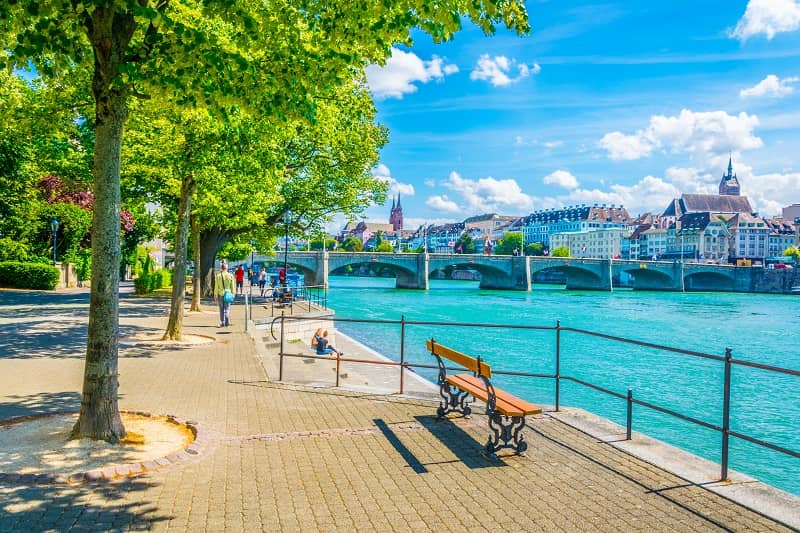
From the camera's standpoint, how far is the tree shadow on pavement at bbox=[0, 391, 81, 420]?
8086 millimetres

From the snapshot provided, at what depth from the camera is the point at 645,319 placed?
153 ft

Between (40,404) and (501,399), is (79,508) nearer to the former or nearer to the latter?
(501,399)

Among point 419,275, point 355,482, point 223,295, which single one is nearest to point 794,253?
point 419,275

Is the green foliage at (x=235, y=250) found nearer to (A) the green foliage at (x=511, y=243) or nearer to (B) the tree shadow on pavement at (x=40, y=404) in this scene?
(B) the tree shadow on pavement at (x=40, y=404)

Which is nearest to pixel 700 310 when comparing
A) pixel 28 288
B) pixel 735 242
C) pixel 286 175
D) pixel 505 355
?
pixel 505 355

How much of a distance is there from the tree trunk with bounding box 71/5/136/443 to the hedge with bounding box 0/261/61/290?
3257cm

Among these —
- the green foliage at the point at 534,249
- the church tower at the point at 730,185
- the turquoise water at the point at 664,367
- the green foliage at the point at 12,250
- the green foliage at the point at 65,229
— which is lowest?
the turquoise water at the point at 664,367

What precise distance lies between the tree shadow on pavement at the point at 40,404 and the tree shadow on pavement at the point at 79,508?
2.94m

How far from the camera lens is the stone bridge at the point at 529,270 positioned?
80.3m

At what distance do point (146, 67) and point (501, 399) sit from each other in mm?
5271

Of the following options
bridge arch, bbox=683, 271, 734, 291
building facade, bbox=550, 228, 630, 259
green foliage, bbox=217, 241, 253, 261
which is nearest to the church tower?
building facade, bbox=550, 228, 630, 259

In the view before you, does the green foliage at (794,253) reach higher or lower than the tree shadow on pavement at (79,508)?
higher

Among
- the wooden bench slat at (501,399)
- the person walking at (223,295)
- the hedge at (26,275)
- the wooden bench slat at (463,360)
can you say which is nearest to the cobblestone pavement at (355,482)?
the wooden bench slat at (501,399)

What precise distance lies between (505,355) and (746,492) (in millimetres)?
20443
